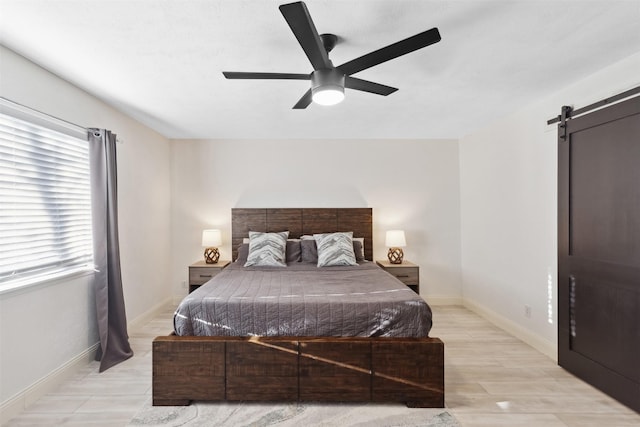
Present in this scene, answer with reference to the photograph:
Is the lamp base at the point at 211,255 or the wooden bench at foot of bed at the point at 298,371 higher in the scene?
the lamp base at the point at 211,255

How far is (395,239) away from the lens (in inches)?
167

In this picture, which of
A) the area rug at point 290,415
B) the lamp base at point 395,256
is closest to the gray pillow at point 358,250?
the lamp base at point 395,256

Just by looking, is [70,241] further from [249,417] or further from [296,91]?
[296,91]

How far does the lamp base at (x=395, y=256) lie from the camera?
4.27 m

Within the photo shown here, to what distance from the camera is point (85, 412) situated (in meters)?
2.11

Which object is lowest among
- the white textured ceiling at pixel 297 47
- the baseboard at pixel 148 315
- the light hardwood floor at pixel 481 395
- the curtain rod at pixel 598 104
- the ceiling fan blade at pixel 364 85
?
the light hardwood floor at pixel 481 395

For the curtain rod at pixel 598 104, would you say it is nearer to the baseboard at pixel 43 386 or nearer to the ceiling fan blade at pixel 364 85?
the ceiling fan blade at pixel 364 85

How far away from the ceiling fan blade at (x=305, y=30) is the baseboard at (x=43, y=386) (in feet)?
8.93

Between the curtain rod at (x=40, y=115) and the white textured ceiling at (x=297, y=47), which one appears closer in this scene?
the white textured ceiling at (x=297, y=47)

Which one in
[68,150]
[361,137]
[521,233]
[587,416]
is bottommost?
[587,416]

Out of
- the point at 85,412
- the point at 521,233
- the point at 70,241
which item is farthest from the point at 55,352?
the point at 521,233

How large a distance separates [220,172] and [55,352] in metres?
2.72

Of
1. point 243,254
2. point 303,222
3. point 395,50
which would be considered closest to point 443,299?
point 303,222

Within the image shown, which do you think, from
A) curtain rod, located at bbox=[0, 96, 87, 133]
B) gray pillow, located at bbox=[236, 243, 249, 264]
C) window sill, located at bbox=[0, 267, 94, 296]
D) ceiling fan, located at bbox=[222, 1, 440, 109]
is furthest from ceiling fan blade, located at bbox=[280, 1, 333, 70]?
gray pillow, located at bbox=[236, 243, 249, 264]
